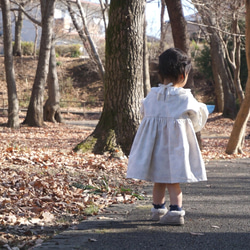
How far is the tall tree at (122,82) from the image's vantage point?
7.93m

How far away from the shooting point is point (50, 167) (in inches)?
253

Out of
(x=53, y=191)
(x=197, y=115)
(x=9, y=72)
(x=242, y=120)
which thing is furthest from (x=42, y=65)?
(x=197, y=115)

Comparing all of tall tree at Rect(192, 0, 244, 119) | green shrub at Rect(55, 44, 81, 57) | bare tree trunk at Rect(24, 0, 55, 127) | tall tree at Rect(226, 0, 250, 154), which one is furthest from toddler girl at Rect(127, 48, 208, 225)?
green shrub at Rect(55, 44, 81, 57)

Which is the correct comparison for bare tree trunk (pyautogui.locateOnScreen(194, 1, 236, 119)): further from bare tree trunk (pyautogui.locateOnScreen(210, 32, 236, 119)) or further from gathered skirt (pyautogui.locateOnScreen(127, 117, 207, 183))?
gathered skirt (pyautogui.locateOnScreen(127, 117, 207, 183))

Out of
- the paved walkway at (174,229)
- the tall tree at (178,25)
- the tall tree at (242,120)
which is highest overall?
the tall tree at (178,25)

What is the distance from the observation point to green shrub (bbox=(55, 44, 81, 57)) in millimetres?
40781

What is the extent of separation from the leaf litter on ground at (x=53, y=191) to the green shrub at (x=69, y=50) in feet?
110

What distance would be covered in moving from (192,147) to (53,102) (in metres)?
16.2

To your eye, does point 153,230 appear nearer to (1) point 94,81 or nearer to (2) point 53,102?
(2) point 53,102

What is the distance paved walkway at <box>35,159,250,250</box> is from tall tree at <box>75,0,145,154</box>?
2669 mm

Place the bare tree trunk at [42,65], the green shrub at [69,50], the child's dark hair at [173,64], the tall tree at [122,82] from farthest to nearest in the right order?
the green shrub at [69,50]
the bare tree trunk at [42,65]
the tall tree at [122,82]
the child's dark hair at [173,64]

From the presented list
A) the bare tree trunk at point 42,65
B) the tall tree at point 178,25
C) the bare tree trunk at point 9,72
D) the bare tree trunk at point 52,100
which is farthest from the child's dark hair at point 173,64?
the bare tree trunk at point 52,100

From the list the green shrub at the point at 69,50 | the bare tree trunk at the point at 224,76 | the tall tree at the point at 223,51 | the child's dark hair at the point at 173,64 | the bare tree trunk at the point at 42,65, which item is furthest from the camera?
the green shrub at the point at 69,50

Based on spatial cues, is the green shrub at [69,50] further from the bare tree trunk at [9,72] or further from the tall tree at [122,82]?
the tall tree at [122,82]
